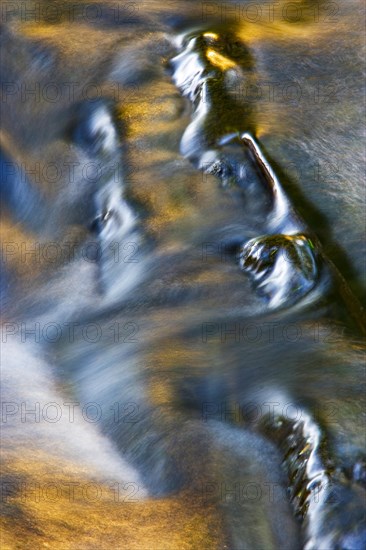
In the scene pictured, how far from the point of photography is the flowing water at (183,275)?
10.6ft

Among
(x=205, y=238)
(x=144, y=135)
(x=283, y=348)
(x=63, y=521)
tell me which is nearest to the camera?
(x=63, y=521)

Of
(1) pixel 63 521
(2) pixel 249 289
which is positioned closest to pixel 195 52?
(2) pixel 249 289

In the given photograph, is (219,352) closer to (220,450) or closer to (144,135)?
(220,450)

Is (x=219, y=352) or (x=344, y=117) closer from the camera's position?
(x=219, y=352)

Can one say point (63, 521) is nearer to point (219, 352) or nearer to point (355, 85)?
point (219, 352)

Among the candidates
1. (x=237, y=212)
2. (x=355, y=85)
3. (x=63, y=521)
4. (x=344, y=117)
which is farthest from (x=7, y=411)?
(x=355, y=85)

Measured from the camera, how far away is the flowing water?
3.24 meters

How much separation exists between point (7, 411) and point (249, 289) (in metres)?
1.18

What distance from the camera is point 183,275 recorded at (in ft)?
14.1

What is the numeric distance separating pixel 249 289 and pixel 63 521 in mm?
1436

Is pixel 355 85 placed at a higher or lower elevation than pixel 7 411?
higher

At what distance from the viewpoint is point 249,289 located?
414 centimetres

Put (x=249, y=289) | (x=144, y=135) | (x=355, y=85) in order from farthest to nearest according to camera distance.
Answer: (x=355, y=85) → (x=144, y=135) → (x=249, y=289)

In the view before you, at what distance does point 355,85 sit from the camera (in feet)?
18.0
